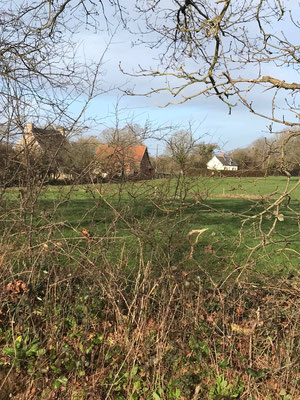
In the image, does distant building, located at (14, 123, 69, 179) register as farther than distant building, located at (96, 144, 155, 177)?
No

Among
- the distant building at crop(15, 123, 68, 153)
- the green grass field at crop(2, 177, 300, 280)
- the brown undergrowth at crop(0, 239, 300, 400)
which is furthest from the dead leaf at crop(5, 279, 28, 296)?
the distant building at crop(15, 123, 68, 153)

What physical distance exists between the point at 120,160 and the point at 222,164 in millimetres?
1221

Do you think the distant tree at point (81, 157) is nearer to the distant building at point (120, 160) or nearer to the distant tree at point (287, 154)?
the distant building at point (120, 160)

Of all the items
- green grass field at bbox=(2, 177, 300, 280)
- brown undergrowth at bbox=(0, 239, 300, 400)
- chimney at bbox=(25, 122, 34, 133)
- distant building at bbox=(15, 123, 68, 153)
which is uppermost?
chimney at bbox=(25, 122, 34, 133)

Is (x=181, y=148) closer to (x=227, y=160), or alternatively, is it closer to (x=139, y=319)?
(x=227, y=160)

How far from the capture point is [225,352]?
Result: 9.95 feet

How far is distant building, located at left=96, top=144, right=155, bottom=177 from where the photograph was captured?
4371 mm

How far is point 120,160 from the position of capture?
4461 mm

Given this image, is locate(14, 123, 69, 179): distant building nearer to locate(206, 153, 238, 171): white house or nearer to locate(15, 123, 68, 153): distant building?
locate(15, 123, 68, 153): distant building

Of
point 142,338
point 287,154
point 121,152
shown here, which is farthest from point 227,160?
point 142,338

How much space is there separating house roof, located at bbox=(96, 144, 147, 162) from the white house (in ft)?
2.97

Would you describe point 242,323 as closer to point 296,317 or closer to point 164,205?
point 296,317

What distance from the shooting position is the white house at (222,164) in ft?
12.7

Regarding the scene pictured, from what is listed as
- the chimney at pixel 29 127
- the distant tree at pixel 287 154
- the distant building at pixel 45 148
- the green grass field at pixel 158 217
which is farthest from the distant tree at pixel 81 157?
the distant tree at pixel 287 154
